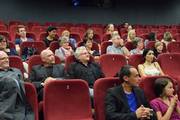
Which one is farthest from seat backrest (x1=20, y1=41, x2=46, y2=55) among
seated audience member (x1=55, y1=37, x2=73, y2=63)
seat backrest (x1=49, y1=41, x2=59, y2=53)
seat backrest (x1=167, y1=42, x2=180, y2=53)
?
seat backrest (x1=167, y1=42, x2=180, y2=53)

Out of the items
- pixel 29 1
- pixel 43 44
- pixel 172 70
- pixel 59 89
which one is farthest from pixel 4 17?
pixel 59 89

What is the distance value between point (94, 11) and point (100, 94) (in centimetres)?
853

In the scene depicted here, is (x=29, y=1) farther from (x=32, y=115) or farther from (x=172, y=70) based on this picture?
(x=32, y=115)

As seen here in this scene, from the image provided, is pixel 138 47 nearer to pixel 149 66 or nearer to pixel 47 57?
pixel 149 66

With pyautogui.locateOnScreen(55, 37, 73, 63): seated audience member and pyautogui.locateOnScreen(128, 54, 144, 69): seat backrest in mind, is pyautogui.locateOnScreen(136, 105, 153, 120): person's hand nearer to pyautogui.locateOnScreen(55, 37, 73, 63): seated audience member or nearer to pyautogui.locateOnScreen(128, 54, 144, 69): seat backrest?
pyautogui.locateOnScreen(128, 54, 144, 69): seat backrest

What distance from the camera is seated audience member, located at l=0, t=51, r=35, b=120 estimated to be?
2764 mm

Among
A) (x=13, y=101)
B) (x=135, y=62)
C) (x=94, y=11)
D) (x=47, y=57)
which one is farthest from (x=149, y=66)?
(x=94, y=11)

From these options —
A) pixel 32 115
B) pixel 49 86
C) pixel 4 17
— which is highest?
pixel 4 17

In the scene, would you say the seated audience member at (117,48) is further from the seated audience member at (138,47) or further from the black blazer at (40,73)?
the black blazer at (40,73)

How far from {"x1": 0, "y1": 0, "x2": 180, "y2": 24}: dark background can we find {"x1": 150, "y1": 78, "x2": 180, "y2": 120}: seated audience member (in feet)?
27.0

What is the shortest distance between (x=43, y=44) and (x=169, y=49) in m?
2.08

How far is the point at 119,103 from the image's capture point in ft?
9.71

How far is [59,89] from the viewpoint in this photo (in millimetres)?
3084

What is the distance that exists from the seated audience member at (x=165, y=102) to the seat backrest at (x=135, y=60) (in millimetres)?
1340
